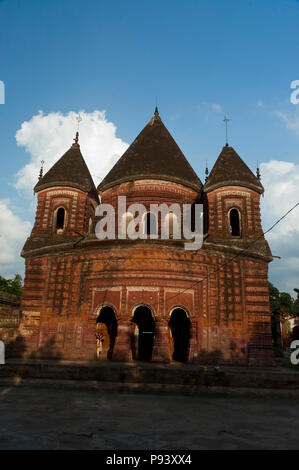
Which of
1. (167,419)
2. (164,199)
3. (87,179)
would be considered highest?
(87,179)

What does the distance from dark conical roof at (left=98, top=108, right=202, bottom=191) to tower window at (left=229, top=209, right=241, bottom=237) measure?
10.3 feet

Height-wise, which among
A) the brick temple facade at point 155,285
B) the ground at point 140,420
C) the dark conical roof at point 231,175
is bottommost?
the ground at point 140,420

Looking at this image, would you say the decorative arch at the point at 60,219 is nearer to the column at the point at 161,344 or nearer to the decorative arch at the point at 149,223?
the decorative arch at the point at 149,223

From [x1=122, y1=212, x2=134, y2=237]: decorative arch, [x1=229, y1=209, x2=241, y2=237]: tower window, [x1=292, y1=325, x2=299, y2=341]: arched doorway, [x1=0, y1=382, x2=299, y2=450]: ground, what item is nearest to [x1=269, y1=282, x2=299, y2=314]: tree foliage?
[x1=292, y1=325, x2=299, y2=341]: arched doorway

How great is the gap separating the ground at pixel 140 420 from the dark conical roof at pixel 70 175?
1335cm

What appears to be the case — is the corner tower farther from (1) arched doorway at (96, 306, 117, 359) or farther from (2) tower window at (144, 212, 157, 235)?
(1) arched doorway at (96, 306, 117, 359)

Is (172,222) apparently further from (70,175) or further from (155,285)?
(70,175)

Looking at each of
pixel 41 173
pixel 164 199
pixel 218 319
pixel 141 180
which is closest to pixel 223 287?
pixel 218 319

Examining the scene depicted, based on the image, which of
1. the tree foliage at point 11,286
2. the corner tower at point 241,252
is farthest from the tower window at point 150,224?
the tree foliage at point 11,286

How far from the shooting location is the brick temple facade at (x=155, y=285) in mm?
17297

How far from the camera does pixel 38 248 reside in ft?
66.5

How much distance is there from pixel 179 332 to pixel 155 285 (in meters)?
3.80

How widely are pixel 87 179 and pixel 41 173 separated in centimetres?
324
